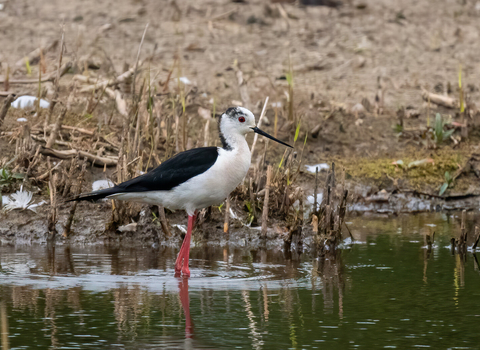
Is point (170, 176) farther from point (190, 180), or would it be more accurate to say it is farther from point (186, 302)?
point (186, 302)

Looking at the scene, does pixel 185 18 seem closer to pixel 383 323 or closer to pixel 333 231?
pixel 333 231

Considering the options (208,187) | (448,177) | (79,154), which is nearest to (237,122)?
(208,187)

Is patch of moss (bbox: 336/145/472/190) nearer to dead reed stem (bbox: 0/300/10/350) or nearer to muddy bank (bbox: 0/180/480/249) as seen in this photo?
muddy bank (bbox: 0/180/480/249)

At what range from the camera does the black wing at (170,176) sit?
6859 mm

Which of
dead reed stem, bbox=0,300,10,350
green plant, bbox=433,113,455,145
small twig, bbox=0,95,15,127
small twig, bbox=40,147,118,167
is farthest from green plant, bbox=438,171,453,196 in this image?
dead reed stem, bbox=0,300,10,350

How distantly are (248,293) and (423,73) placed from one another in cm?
859

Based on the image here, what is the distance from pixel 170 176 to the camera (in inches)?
270

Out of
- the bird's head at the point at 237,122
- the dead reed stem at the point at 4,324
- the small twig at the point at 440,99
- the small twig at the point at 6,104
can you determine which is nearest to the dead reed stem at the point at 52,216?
the small twig at the point at 6,104

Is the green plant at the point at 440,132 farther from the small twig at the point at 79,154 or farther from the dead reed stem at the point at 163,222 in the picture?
the dead reed stem at the point at 163,222

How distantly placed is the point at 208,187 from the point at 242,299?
152cm

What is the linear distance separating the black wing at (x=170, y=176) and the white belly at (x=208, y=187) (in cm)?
5

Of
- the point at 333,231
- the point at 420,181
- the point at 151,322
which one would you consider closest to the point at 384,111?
the point at 420,181

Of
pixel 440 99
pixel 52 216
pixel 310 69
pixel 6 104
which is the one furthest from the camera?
pixel 310 69

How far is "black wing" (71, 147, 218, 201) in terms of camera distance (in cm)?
686
